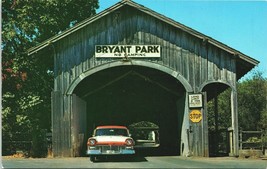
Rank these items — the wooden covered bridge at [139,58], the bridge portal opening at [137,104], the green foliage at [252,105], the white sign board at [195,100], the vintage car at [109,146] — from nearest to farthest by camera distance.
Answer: the vintage car at [109,146], the wooden covered bridge at [139,58], the white sign board at [195,100], the bridge portal opening at [137,104], the green foliage at [252,105]

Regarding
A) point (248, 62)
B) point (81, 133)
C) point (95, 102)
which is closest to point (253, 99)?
point (95, 102)

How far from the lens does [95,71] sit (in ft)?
70.0

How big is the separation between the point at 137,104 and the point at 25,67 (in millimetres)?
11065

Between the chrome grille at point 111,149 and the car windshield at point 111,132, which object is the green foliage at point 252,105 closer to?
the car windshield at point 111,132

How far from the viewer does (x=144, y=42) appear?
70.7 feet

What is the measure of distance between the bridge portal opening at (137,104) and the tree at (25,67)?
2.94m

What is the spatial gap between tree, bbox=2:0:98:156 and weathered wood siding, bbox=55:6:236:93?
4296 mm

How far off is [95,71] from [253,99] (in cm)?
2156

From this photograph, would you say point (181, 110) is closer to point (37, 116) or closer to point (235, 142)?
point (235, 142)

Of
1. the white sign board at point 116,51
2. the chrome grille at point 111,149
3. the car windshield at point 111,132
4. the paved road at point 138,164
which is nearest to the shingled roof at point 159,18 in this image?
the white sign board at point 116,51

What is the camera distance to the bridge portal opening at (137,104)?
86.1 ft

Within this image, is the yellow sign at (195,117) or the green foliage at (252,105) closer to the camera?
the yellow sign at (195,117)

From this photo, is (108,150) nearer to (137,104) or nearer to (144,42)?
(144,42)

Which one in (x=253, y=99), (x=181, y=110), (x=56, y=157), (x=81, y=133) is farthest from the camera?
(x=253, y=99)
